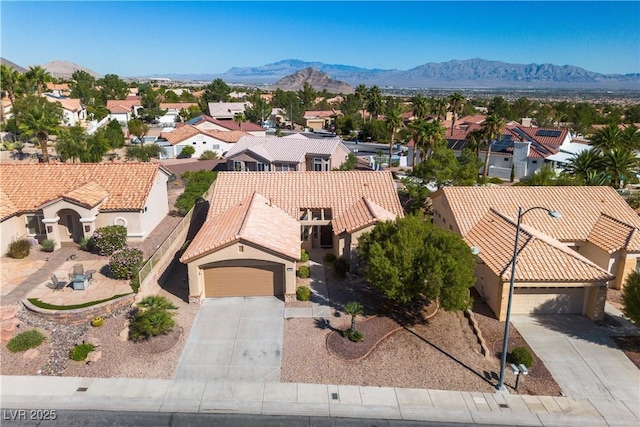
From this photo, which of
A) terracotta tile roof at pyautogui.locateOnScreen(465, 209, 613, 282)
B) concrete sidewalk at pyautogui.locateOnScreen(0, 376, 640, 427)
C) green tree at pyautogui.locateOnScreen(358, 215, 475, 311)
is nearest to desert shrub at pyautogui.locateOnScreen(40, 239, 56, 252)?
concrete sidewalk at pyautogui.locateOnScreen(0, 376, 640, 427)

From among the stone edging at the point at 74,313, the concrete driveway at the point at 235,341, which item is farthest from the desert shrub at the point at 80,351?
the concrete driveway at the point at 235,341

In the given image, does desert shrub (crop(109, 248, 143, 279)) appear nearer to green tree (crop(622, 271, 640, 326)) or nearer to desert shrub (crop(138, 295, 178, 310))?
desert shrub (crop(138, 295, 178, 310))

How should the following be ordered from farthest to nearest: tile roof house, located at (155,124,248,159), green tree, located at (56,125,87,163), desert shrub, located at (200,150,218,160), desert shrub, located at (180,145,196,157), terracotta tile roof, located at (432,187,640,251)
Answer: tile roof house, located at (155,124,248,159) → desert shrub, located at (180,145,196,157) → desert shrub, located at (200,150,218,160) → green tree, located at (56,125,87,163) → terracotta tile roof, located at (432,187,640,251)

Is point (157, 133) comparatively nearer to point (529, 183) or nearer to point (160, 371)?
point (529, 183)

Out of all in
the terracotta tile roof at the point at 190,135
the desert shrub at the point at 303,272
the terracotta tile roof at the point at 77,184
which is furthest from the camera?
the terracotta tile roof at the point at 190,135

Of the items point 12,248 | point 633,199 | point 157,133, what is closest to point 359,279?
point 12,248

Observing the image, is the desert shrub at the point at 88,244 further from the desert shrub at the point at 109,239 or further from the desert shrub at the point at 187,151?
the desert shrub at the point at 187,151

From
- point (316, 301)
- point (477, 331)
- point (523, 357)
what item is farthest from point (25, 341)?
point (523, 357)
